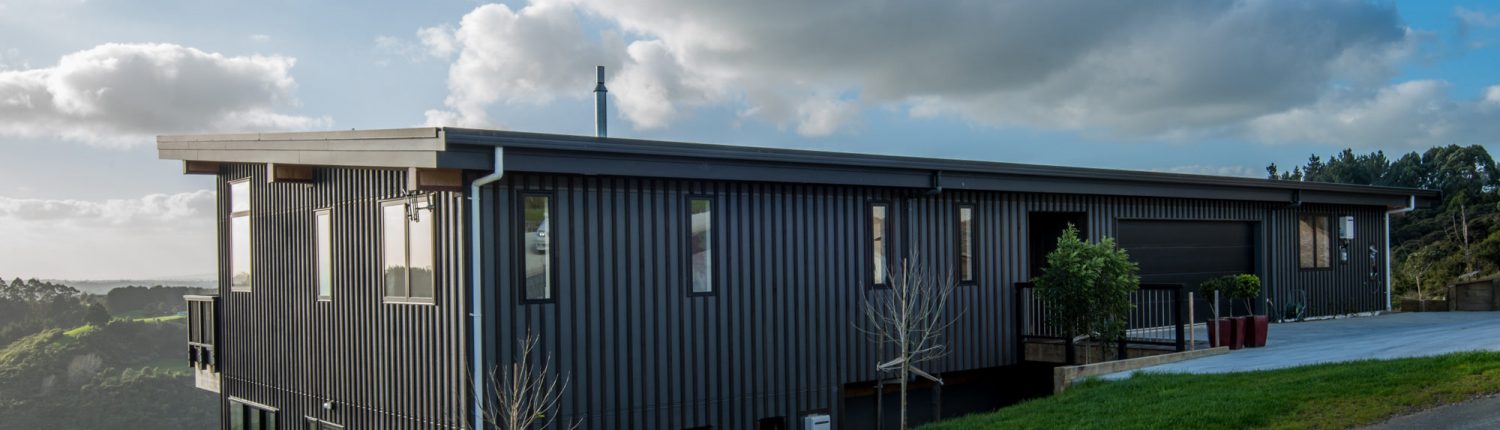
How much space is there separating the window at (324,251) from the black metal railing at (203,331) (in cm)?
342

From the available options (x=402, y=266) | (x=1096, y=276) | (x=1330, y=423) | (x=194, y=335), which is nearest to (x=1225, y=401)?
(x=1330, y=423)

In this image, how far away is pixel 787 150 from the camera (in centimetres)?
1194

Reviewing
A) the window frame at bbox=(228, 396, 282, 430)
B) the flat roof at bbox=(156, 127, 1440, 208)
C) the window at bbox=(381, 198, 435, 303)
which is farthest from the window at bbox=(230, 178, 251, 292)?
the window at bbox=(381, 198, 435, 303)

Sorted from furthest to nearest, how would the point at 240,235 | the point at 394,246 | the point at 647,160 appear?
the point at 240,235
the point at 394,246
the point at 647,160

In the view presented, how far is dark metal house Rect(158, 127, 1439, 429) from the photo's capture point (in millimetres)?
10562

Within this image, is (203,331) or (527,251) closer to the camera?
(527,251)

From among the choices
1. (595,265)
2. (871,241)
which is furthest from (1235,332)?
(595,265)

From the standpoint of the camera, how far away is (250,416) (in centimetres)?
1477

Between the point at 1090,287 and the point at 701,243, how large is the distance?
496 centimetres

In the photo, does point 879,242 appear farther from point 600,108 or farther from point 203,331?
point 203,331

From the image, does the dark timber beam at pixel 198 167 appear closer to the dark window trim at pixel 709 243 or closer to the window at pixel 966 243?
the dark window trim at pixel 709 243

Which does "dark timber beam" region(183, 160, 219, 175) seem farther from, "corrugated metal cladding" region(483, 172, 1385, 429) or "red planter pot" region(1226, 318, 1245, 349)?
"red planter pot" region(1226, 318, 1245, 349)

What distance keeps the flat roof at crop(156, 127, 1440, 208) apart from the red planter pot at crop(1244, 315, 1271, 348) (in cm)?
234

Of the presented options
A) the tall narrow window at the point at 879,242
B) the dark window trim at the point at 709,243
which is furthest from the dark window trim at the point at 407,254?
the tall narrow window at the point at 879,242
